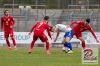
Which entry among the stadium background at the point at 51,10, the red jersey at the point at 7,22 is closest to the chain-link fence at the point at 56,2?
the stadium background at the point at 51,10

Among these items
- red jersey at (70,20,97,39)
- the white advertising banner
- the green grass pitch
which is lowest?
the white advertising banner

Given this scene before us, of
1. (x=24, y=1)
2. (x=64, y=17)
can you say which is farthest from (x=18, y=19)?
(x=24, y=1)

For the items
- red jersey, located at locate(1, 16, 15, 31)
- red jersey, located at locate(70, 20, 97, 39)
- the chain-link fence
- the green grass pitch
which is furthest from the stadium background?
the green grass pitch

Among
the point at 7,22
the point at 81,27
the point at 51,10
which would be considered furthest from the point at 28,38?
the point at 81,27

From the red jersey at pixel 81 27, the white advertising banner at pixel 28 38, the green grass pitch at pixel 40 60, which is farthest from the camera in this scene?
the white advertising banner at pixel 28 38

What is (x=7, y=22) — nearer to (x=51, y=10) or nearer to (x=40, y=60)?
(x=40, y=60)

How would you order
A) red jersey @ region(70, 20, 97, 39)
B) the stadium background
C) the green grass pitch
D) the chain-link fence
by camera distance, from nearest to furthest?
the green grass pitch → red jersey @ region(70, 20, 97, 39) → the stadium background → the chain-link fence

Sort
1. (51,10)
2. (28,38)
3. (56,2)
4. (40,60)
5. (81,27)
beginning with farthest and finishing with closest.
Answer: (56,2) < (51,10) < (28,38) < (81,27) < (40,60)

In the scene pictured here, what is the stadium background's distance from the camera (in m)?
35.4

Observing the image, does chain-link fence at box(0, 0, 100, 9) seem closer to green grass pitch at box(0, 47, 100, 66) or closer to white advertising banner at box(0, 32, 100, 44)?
white advertising banner at box(0, 32, 100, 44)

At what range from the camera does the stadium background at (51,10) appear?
116 ft

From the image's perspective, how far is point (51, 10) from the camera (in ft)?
135

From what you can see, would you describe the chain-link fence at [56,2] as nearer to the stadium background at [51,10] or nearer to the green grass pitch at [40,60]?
the stadium background at [51,10]

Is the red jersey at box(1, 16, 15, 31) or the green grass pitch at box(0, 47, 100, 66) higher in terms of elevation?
the red jersey at box(1, 16, 15, 31)
